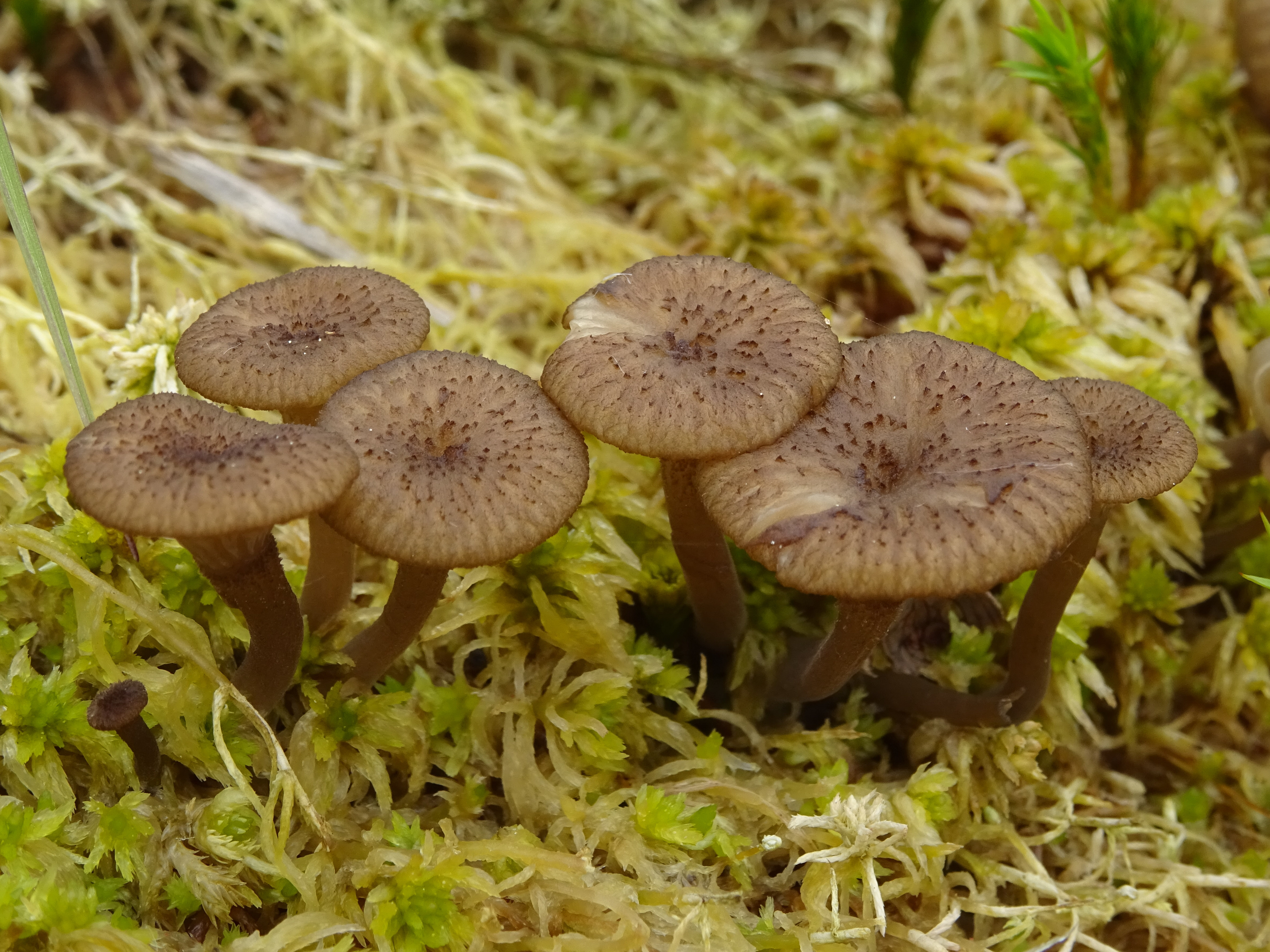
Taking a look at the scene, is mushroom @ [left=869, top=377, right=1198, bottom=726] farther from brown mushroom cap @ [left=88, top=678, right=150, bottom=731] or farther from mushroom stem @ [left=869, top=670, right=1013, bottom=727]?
brown mushroom cap @ [left=88, top=678, right=150, bottom=731]

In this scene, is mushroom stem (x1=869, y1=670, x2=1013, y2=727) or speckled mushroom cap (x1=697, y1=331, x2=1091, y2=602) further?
mushroom stem (x1=869, y1=670, x2=1013, y2=727)

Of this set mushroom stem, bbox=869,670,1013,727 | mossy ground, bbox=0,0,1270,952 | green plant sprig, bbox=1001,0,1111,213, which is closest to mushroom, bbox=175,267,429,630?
mossy ground, bbox=0,0,1270,952

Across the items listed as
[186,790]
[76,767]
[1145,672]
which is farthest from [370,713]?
[1145,672]

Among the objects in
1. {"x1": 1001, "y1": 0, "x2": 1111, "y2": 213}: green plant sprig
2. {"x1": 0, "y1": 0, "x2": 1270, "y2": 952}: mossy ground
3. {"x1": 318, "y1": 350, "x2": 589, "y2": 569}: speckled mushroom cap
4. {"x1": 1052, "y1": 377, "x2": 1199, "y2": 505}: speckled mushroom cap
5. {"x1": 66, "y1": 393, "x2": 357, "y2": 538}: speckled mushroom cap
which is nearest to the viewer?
{"x1": 66, "y1": 393, "x2": 357, "y2": 538}: speckled mushroom cap

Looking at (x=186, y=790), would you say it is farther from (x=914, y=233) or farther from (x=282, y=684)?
(x=914, y=233)

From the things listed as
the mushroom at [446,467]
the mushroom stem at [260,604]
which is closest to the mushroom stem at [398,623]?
the mushroom at [446,467]
